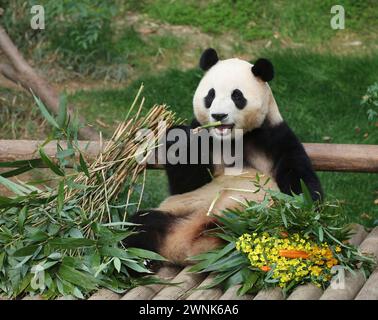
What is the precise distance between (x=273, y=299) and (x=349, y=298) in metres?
0.31

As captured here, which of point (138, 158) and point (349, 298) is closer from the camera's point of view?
point (349, 298)

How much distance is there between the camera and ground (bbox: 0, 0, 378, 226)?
6574mm

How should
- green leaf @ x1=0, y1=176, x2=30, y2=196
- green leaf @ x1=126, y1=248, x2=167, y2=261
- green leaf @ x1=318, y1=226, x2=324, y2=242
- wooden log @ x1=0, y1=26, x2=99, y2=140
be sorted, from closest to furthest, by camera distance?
1. green leaf @ x1=318, y1=226, x2=324, y2=242
2. green leaf @ x1=126, y1=248, x2=167, y2=261
3. green leaf @ x1=0, y1=176, x2=30, y2=196
4. wooden log @ x1=0, y1=26, x2=99, y2=140

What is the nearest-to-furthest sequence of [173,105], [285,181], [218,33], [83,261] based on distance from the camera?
[83,261] → [285,181] → [173,105] → [218,33]

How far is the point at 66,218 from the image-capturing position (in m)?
4.12

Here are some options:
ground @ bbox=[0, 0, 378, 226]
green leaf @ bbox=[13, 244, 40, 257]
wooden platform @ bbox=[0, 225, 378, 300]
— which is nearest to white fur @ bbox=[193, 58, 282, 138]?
wooden platform @ bbox=[0, 225, 378, 300]

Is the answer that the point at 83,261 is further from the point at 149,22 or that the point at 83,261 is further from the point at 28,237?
the point at 149,22

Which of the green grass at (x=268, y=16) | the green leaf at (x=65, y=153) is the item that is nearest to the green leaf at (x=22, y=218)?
the green leaf at (x=65, y=153)

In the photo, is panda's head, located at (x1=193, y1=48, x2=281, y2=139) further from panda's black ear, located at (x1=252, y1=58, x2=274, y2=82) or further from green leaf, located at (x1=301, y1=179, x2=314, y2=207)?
green leaf, located at (x1=301, y1=179, x2=314, y2=207)

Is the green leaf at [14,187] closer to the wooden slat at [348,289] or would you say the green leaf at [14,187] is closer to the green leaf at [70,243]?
the green leaf at [70,243]

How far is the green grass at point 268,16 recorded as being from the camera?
7.52m

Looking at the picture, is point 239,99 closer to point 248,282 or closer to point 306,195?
point 306,195

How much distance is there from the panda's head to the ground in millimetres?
A: 1705

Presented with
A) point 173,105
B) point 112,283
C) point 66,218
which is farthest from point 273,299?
point 173,105
